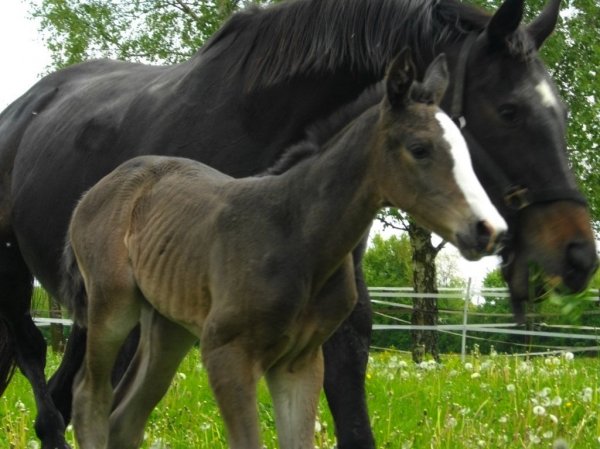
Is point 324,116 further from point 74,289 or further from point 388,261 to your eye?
point 388,261

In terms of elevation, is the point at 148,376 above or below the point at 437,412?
above

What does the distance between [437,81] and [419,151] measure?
38 centimetres

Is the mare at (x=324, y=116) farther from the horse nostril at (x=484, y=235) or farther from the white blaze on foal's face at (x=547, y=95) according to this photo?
the horse nostril at (x=484, y=235)

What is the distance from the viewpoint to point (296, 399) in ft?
13.2

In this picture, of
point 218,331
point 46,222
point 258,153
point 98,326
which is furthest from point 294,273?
point 46,222

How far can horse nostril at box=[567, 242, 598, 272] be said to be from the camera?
13.9 feet

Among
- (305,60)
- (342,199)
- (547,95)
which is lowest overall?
(342,199)

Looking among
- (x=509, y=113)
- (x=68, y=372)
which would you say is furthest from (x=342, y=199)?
(x=68, y=372)

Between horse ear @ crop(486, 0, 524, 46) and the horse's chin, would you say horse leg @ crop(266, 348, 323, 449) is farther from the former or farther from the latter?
horse ear @ crop(486, 0, 524, 46)

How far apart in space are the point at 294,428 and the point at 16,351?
11.8 feet

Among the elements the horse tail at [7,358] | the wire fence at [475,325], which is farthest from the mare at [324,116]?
the wire fence at [475,325]

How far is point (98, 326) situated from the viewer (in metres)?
4.46

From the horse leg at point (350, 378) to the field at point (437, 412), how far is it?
0.90 ft

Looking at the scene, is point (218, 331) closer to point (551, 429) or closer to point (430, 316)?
point (551, 429)
